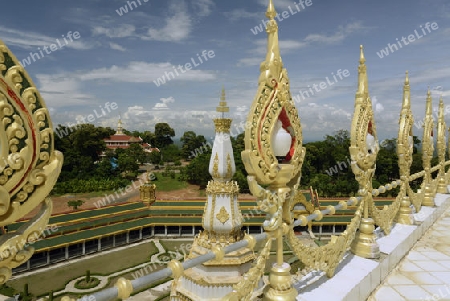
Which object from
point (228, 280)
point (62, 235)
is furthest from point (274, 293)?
point (62, 235)

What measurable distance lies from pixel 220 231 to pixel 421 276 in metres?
5.25

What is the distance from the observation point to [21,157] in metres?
1.23

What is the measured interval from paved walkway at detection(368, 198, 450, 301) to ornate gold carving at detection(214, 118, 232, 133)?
5272mm

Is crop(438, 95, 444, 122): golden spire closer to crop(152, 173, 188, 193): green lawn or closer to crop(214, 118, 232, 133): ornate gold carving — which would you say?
crop(214, 118, 232, 133): ornate gold carving

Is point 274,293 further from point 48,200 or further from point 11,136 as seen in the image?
point 11,136

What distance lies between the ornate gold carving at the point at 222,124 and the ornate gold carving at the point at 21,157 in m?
7.14

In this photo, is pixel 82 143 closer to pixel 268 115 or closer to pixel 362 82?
pixel 362 82

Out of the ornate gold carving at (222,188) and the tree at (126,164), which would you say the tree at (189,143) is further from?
the ornate gold carving at (222,188)

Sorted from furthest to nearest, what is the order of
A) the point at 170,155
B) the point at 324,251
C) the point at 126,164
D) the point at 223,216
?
the point at 170,155, the point at 126,164, the point at 223,216, the point at 324,251

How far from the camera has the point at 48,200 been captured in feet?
4.53

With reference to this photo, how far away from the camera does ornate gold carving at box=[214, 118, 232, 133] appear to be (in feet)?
27.6

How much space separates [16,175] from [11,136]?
0.54 feet

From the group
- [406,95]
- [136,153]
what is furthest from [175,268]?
[136,153]

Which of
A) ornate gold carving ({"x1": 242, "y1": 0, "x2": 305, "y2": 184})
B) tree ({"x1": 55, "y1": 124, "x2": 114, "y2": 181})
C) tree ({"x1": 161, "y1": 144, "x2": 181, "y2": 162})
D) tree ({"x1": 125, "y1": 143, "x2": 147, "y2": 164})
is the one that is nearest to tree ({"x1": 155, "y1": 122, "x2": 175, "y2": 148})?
tree ({"x1": 161, "y1": 144, "x2": 181, "y2": 162})
